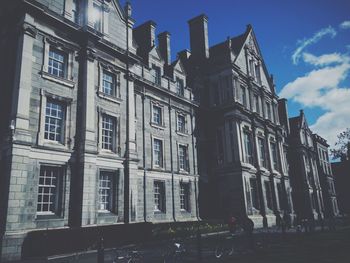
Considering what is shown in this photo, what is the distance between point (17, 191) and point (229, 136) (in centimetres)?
2150

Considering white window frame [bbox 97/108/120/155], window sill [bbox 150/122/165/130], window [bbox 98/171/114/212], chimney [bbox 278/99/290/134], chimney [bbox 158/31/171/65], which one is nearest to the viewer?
window [bbox 98/171/114/212]

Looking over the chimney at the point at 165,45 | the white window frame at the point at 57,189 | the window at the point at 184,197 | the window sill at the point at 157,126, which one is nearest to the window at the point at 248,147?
the window at the point at 184,197

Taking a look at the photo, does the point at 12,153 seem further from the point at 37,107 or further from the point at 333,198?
the point at 333,198

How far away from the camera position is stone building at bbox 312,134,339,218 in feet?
184

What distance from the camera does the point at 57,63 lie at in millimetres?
18000

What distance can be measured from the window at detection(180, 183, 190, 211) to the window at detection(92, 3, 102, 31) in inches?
590

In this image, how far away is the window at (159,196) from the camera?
24139 millimetres

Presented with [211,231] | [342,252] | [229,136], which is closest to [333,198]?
[229,136]

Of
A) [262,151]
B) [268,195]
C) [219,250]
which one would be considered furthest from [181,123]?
[219,250]

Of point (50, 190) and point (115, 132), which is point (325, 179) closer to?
point (115, 132)

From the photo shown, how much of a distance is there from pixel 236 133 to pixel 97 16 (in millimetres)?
17420

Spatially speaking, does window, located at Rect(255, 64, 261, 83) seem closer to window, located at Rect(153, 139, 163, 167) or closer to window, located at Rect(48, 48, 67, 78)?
window, located at Rect(153, 139, 163, 167)

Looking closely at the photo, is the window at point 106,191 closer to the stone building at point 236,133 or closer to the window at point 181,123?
the window at point 181,123

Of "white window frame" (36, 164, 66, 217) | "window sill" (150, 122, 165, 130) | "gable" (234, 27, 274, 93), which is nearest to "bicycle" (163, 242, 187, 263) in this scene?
"white window frame" (36, 164, 66, 217)
